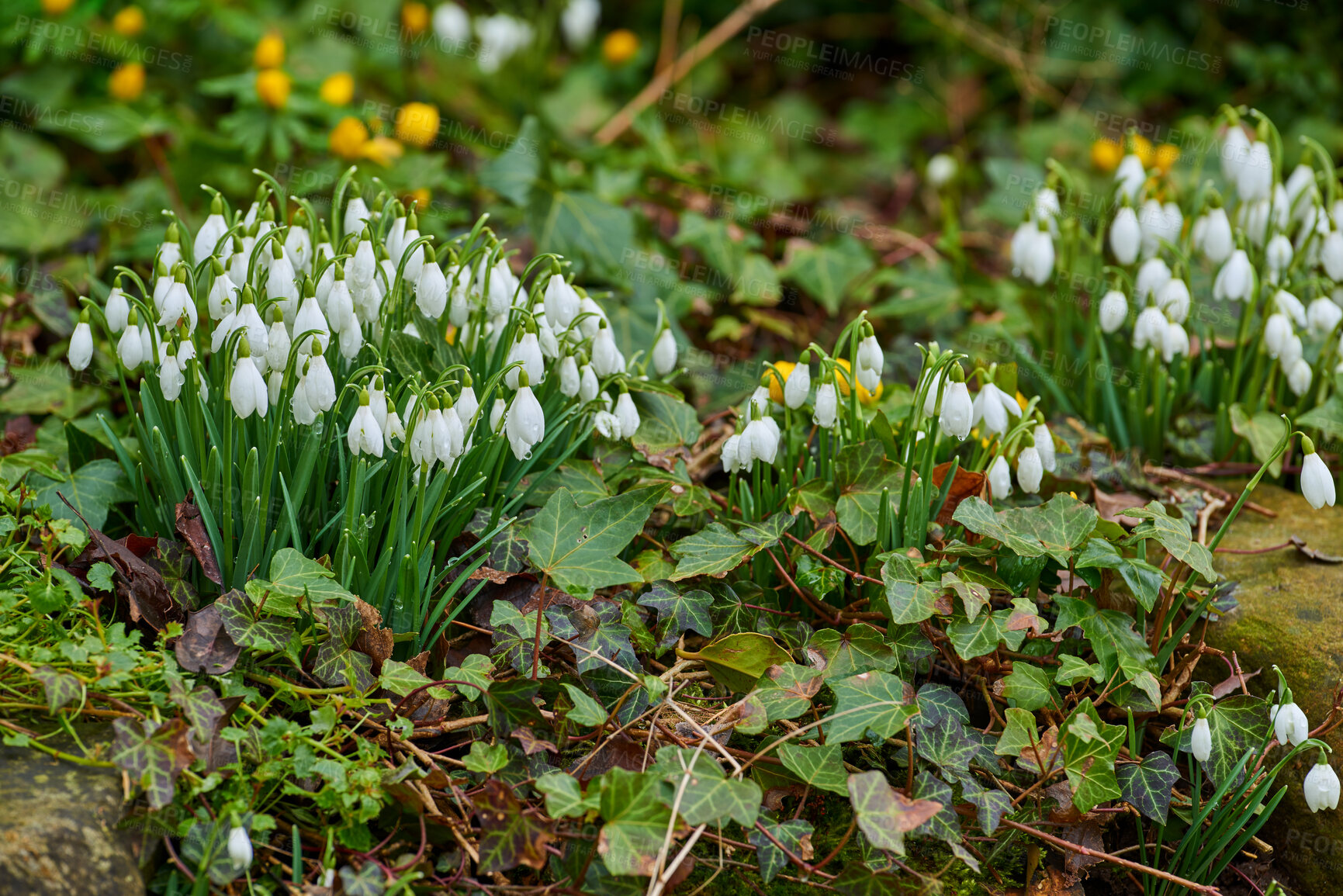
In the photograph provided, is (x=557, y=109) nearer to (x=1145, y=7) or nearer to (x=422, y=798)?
(x=1145, y=7)

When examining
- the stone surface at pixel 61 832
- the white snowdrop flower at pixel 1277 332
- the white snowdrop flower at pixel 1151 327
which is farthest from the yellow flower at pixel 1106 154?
the stone surface at pixel 61 832

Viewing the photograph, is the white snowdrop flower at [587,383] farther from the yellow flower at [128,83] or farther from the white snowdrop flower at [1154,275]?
the yellow flower at [128,83]

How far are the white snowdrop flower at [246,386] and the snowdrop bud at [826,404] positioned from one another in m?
1.12

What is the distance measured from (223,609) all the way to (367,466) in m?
0.39

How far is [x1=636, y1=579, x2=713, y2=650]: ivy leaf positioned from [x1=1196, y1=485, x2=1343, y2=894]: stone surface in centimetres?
116

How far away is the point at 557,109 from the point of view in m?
5.24

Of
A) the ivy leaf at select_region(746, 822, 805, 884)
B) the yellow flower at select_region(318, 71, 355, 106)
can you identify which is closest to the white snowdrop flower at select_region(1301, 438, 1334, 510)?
the ivy leaf at select_region(746, 822, 805, 884)

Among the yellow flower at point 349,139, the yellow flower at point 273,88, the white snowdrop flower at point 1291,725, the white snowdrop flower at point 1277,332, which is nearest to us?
the white snowdrop flower at point 1291,725

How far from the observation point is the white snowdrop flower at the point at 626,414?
2.39 meters

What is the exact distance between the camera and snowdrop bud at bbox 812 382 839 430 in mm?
2270

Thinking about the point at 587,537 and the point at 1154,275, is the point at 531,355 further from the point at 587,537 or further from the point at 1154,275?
the point at 1154,275

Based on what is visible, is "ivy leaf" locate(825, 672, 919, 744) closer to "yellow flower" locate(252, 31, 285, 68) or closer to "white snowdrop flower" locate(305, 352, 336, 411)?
"white snowdrop flower" locate(305, 352, 336, 411)

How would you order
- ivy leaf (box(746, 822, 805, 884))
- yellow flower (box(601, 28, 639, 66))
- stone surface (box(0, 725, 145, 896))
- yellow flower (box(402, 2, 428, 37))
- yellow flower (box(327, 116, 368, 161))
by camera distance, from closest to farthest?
stone surface (box(0, 725, 145, 896)), ivy leaf (box(746, 822, 805, 884)), yellow flower (box(327, 116, 368, 161)), yellow flower (box(402, 2, 428, 37)), yellow flower (box(601, 28, 639, 66))


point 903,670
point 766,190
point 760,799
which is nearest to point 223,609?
point 760,799
